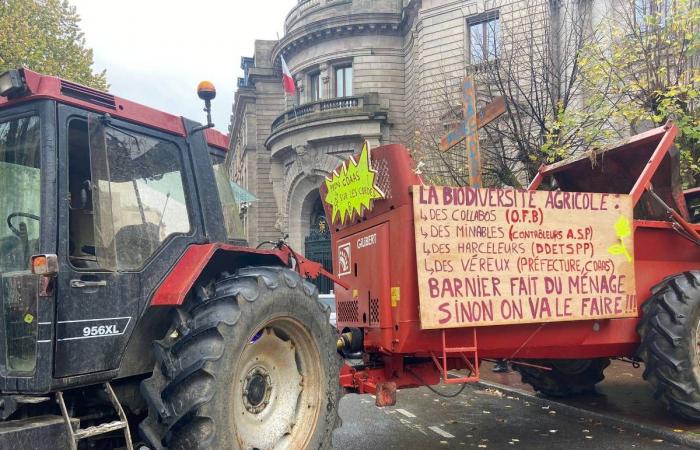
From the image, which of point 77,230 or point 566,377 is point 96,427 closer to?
point 77,230

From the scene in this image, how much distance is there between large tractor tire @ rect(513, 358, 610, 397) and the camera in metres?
7.49

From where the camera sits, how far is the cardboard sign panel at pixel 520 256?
4.90 meters

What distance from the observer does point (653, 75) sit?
404 inches

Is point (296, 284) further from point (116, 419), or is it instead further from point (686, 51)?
point (686, 51)

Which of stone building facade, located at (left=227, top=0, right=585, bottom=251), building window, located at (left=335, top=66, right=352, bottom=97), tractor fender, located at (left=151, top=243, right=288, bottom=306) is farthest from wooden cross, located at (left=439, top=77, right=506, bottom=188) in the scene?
building window, located at (left=335, top=66, right=352, bottom=97)

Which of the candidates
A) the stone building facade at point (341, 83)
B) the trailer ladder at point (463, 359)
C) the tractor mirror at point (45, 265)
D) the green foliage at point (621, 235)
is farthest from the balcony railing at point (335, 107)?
the tractor mirror at point (45, 265)

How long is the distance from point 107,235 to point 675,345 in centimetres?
506

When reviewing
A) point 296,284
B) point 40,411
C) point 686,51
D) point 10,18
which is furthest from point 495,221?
point 10,18

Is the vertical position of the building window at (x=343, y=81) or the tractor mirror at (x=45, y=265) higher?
the building window at (x=343, y=81)

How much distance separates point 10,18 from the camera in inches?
687

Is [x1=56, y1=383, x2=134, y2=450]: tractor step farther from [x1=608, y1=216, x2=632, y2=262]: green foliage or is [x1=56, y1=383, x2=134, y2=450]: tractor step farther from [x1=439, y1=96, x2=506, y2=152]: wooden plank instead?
[x1=439, y1=96, x2=506, y2=152]: wooden plank

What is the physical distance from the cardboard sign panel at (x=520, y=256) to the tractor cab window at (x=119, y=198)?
6.58ft

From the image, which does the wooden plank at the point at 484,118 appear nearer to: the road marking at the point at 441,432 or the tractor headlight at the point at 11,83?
the road marking at the point at 441,432

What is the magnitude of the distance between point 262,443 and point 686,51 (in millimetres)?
9068
